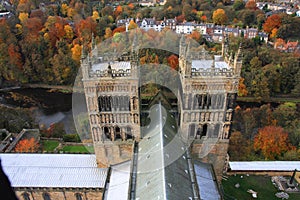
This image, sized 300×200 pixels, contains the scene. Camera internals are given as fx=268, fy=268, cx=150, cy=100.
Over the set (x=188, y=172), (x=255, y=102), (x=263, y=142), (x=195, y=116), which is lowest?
(x=255, y=102)

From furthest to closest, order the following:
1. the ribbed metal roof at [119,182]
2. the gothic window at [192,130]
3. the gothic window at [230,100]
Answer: the gothic window at [192,130] → the gothic window at [230,100] → the ribbed metal roof at [119,182]

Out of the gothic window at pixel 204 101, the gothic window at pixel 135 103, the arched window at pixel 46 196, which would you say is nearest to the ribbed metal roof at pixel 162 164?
the gothic window at pixel 135 103

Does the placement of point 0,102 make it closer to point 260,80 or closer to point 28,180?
point 28,180

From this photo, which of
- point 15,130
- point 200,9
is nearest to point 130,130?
point 15,130

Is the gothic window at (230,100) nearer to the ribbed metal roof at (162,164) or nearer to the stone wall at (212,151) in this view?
the stone wall at (212,151)

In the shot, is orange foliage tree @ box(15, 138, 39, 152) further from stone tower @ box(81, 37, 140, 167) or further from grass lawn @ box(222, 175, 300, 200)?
grass lawn @ box(222, 175, 300, 200)

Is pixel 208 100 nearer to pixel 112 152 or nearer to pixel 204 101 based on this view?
pixel 204 101
